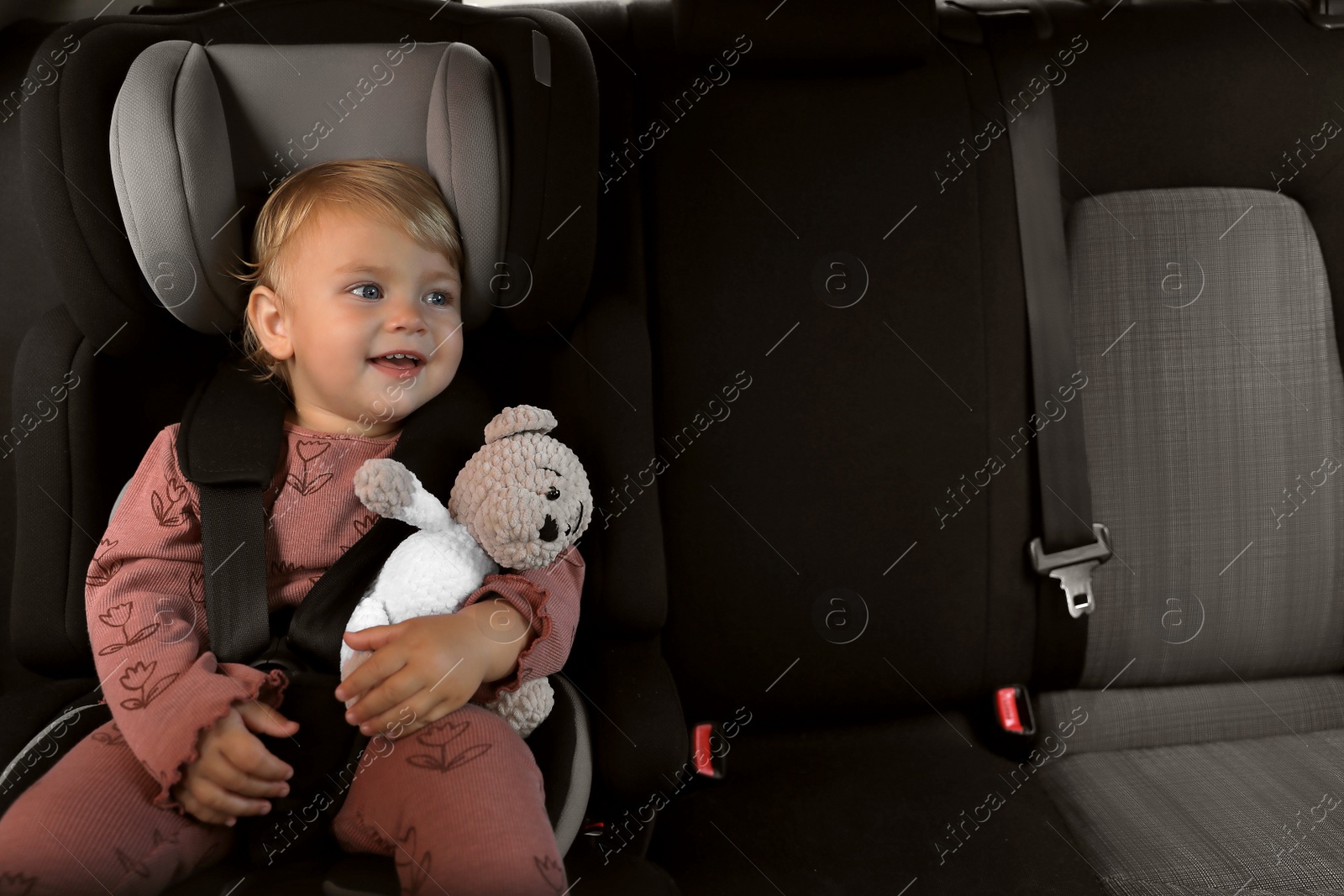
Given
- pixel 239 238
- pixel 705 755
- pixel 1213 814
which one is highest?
pixel 239 238

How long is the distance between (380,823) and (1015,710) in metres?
0.93

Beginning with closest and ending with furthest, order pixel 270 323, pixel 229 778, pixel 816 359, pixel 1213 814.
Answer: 1. pixel 229 778
2. pixel 270 323
3. pixel 1213 814
4. pixel 816 359

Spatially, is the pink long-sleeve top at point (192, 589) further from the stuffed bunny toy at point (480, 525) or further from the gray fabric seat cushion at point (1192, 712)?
the gray fabric seat cushion at point (1192, 712)

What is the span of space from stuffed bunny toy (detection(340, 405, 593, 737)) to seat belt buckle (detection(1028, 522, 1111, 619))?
28.6 inches

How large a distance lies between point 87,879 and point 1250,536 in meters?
1.52

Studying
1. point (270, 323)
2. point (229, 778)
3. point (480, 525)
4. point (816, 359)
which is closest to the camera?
point (229, 778)

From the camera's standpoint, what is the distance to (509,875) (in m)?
0.85

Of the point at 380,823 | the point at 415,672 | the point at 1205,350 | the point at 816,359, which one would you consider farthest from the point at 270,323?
the point at 1205,350

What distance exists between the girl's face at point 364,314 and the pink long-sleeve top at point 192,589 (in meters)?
0.08

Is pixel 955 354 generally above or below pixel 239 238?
below

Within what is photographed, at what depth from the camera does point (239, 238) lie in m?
1.10

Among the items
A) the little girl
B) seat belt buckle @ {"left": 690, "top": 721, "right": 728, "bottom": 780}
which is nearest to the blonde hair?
the little girl

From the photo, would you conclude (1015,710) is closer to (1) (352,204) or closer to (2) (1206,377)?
(2) (1206,377)

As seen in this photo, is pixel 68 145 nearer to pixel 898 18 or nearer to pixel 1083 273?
pixel 898 18
